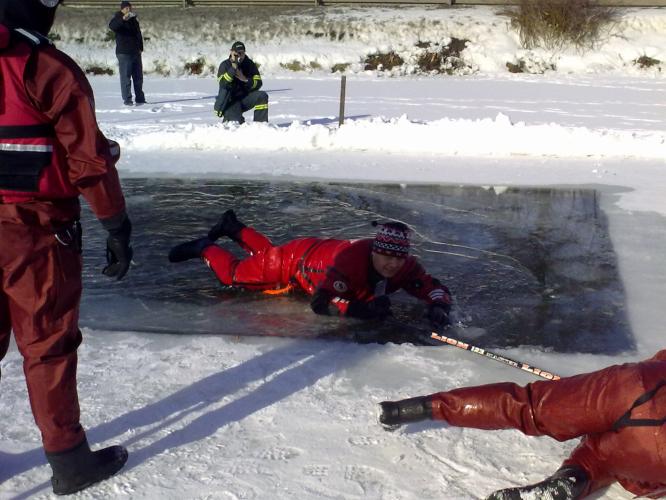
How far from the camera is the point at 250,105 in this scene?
40.3ft

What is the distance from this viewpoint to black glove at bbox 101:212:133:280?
2834mm

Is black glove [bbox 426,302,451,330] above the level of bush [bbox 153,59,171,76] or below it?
below

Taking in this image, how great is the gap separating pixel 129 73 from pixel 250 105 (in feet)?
14.5

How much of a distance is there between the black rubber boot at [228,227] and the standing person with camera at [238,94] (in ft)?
21.5

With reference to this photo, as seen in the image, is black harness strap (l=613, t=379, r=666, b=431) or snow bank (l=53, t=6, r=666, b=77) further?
snow bank (l=53, t=6, r=666, b=77)

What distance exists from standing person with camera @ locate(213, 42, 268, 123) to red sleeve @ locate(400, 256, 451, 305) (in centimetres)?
758

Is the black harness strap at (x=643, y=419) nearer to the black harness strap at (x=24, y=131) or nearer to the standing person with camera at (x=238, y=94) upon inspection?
the black harness strap at (x=24, y=131)

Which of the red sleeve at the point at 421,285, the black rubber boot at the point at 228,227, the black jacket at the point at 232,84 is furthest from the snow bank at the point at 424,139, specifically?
the red sleeve at the point at 421,285

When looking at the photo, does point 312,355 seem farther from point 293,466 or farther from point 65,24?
point 65,24

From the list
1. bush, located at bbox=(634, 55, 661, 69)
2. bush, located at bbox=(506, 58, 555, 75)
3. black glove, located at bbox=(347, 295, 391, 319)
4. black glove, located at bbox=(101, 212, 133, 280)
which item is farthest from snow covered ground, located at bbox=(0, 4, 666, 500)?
bush, located at bbox=(634, 55, 661, 69)

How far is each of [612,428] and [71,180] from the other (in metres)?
1.99

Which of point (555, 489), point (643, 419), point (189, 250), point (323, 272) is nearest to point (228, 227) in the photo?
point (189, 250)

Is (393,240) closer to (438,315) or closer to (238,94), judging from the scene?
(438,315)

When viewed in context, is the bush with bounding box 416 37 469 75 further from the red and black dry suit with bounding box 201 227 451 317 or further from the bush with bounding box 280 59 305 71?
the red and black dry suit with bounding box 201 227 451 317
